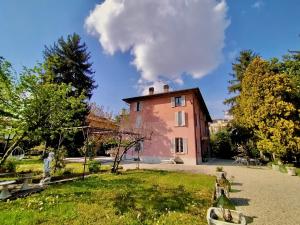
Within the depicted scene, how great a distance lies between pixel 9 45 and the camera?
861 centimetres

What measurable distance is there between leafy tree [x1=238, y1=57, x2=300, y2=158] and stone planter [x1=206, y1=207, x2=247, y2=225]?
13188 millimetres

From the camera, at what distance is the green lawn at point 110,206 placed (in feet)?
14.0

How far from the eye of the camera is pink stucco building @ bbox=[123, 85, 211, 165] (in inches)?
747

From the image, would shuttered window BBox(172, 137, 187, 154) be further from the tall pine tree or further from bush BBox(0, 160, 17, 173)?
bush BBox(0, 160, 17, 173)

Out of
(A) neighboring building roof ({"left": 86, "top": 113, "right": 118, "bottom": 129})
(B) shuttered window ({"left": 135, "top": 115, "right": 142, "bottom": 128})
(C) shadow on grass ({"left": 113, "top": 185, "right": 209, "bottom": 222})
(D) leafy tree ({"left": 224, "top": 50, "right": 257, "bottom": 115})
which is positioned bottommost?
(C) shadow on grass ({"left": 113, "top": 185, "right": 209, "bottom": 222})

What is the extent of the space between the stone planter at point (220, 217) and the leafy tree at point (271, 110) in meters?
13.2

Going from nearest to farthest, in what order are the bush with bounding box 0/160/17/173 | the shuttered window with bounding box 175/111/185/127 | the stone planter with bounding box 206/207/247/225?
the stone planter with bounding box 206/207/247/225
the bush with bounding box 0/160/17/173
the shuttered window with bounding box 175/111/185/127

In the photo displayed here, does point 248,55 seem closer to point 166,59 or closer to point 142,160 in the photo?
point 166,59

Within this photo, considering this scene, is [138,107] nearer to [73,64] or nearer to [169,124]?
[169,124]

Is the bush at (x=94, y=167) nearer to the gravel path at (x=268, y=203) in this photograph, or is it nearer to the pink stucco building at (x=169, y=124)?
the gravel path at (x=268, y=203)

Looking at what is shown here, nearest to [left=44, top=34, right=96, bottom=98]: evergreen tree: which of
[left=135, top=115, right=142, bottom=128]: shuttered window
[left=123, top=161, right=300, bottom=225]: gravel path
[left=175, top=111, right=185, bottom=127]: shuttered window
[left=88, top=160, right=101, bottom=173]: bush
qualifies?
[left=135, top=115, right=142, bottom=128]: shuttered window

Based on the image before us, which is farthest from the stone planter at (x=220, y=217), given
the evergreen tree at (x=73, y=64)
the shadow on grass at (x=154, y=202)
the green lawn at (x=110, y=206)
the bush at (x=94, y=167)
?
the evergreen tree at (x=73, y=64)

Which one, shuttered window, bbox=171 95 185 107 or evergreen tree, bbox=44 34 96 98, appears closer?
shuttered window, bbox=171 95 185 107

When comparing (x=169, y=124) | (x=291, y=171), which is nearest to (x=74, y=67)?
(x=169, y=124)
